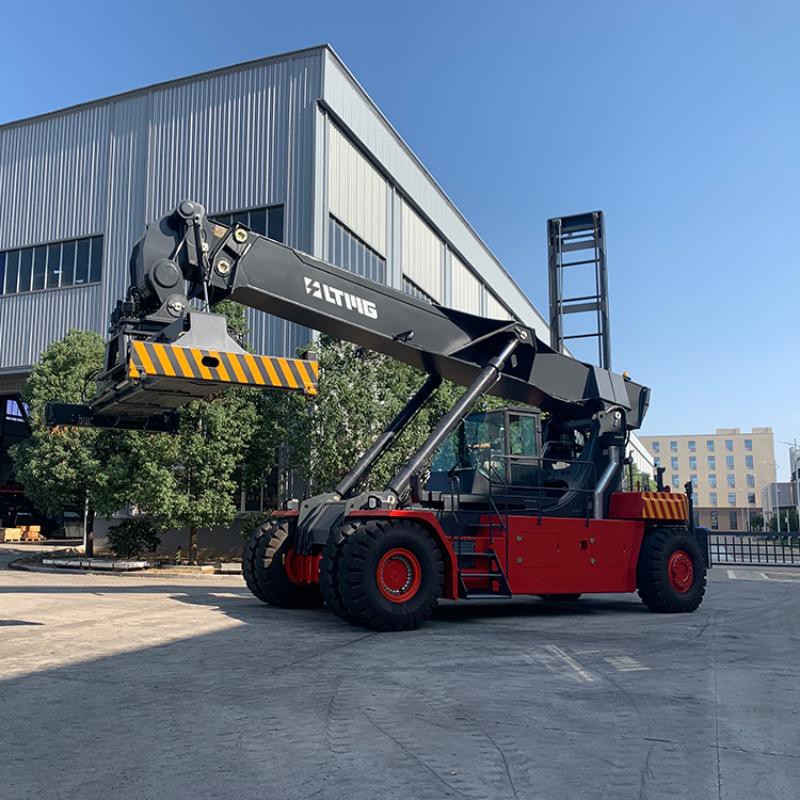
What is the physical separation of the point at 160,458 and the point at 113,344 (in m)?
13.7

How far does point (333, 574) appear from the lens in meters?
9.39

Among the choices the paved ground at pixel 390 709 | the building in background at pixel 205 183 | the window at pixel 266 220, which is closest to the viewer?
the paved ground at pixel 390 709

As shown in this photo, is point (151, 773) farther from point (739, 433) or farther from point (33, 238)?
point (739, 433)

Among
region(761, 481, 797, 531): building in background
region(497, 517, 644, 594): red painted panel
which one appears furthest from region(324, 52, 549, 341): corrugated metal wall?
region(761, 481, 797, 531): building in background

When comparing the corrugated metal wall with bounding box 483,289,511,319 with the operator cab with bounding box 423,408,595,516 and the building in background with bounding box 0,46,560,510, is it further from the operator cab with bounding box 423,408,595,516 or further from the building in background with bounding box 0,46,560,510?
the operator cab with bounding box 423,408,595,516

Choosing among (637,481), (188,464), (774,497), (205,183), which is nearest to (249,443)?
(188,464)

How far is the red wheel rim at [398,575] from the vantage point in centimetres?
949

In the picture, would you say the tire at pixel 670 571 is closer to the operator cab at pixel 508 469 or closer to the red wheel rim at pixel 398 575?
the operator cab at pixel 508 469

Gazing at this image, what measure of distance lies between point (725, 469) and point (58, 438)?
429 feet

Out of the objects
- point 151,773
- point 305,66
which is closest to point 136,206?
point 305,66

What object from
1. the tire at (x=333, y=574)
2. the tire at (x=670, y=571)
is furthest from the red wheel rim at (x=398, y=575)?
the tire at (x=670, y=571)

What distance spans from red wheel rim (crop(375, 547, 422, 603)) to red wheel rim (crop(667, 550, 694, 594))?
4.37 meters

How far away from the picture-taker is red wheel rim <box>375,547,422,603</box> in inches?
374

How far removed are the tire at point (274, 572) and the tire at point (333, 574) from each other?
75.4 inches
